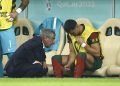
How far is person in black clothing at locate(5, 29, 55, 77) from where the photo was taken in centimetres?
513

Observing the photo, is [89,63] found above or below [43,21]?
below

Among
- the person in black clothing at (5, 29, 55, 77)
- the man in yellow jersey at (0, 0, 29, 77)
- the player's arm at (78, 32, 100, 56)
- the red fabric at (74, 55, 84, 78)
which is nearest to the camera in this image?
the man in yellow jersey at (0, 0, 29, 77)

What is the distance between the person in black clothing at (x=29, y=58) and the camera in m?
5.13

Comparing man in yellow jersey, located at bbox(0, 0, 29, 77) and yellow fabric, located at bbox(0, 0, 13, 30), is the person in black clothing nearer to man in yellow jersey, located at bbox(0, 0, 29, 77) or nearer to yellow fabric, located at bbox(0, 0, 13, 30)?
man in yellow jersey, located at bbox(0, 0, 29, 77)

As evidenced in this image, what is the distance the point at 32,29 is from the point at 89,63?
1702 millimetres

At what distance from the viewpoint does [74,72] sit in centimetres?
586

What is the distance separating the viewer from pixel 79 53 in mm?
5746

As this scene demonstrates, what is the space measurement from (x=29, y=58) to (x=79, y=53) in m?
0.76

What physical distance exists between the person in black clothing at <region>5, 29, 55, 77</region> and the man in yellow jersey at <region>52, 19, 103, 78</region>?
0.62m

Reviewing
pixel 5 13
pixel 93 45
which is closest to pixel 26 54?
pixel 5 13

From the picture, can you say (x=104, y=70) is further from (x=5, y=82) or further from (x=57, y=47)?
(x=5, y=82)

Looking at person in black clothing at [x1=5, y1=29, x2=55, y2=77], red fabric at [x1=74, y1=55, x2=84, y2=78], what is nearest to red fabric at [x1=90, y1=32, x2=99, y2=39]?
red fabric at [x1=74, y1=55, x2=84, y2=78]

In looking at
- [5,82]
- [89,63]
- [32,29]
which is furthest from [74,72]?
[5,82]

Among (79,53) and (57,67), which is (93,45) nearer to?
(79,53)
